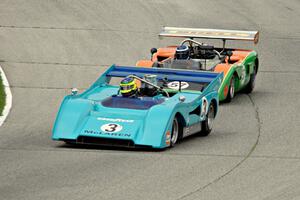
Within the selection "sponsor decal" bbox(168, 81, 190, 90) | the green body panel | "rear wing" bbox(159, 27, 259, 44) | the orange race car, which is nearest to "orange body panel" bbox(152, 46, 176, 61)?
the orange race car

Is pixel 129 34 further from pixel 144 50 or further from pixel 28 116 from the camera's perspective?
pixel 28 116

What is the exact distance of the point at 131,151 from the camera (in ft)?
51.1

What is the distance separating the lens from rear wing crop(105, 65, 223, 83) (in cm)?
1822

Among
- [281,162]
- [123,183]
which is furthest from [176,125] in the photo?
[123,183]

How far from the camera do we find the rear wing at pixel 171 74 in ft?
59.8

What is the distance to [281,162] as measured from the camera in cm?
1477

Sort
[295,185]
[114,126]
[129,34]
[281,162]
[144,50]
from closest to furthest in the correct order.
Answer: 1. [295,185]
2. [281,162]
3. [114,126]
4. [144,50]
5. [129,34]

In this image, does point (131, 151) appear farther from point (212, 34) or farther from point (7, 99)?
point (212, 34)

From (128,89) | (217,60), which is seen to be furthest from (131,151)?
(217,60)

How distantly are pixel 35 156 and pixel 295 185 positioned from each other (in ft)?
13.3

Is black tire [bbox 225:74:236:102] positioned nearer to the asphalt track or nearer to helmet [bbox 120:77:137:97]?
the asphalt track

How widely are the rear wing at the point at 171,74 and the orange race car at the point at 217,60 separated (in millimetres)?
1665

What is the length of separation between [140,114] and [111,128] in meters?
0.58

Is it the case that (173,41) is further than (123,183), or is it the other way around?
(173,41)
